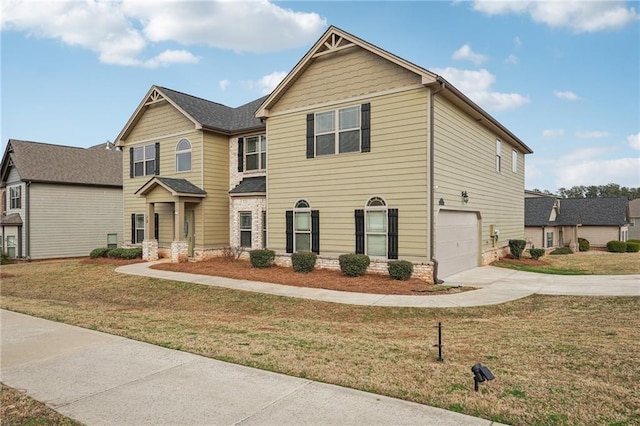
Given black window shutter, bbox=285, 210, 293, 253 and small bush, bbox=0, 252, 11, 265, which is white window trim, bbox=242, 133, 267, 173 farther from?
small bush, bbox=0, 252, 11, 265

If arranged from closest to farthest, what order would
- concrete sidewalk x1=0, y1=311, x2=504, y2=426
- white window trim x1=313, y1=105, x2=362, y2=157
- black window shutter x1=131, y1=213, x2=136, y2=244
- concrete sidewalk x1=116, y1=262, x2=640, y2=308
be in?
concrete sidewalk x1=0, y1=311, x2=504, y2=426, concrete sidewalk x1=116, y1=262, x2=640, y2=308, white window trim x1=313, y1=105, x2=362, y2=157, black window shutter x1=131, y1=213, x2=136, y2=244

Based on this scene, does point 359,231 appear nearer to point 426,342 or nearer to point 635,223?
point 426,342

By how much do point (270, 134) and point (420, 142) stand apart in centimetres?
697

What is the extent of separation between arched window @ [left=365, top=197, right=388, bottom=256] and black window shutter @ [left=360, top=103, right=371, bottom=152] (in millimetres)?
1930

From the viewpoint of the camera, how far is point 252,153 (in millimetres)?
19953

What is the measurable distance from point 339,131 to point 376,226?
4022 millimetres

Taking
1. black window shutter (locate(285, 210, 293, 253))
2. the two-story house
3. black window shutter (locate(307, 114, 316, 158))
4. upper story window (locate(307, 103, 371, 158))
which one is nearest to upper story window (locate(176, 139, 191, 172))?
the two-story house

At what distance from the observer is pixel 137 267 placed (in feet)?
59.1

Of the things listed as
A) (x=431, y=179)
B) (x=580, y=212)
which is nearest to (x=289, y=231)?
(x=431, y=179)

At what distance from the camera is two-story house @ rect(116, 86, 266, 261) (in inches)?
751

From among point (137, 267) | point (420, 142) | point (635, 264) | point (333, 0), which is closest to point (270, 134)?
point (333, 0)

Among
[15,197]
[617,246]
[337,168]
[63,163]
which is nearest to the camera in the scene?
[337,168]

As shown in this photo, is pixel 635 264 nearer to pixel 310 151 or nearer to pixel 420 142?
pixel 420 142

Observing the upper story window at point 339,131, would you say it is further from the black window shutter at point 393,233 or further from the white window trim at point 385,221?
the black window shutter at point 393,233
